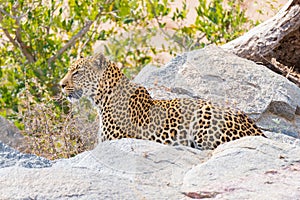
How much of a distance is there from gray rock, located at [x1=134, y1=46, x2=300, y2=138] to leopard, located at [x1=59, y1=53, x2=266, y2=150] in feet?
3.90

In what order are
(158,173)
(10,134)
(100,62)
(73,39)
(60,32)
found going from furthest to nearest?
(60,32) < (73,39) < (10,134) < (100,62) < (158,173)

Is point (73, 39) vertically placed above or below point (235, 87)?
below

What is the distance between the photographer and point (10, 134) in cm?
1144

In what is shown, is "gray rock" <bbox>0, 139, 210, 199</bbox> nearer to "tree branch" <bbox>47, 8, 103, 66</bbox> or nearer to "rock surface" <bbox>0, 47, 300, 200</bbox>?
"rock surface" <bbox>0, 47, 300, 200</bbox>

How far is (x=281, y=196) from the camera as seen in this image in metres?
5.17

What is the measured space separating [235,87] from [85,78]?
2028 mm

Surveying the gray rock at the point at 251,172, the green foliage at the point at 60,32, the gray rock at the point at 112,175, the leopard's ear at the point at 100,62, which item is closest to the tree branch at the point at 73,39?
the green foliage at the point at 60,32

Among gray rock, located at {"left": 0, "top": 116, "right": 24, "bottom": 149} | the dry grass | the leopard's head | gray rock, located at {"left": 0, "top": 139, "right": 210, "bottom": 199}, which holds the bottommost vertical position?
gray rock, located at {"left": 0, "top": 116, "right": 24, "bottom": 149}

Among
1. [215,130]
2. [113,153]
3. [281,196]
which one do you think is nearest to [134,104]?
[215,130]

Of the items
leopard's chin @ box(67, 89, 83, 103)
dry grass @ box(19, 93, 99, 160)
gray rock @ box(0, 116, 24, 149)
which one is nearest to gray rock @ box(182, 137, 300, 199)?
leopard's chin @ box(67, 89, 83, 103)

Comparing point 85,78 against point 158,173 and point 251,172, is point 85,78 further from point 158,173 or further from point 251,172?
point 251,172

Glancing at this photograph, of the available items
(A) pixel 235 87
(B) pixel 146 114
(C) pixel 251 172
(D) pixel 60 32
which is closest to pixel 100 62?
(B) pixel 146 114

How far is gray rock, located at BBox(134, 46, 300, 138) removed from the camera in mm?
9484

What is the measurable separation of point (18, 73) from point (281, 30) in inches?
185
